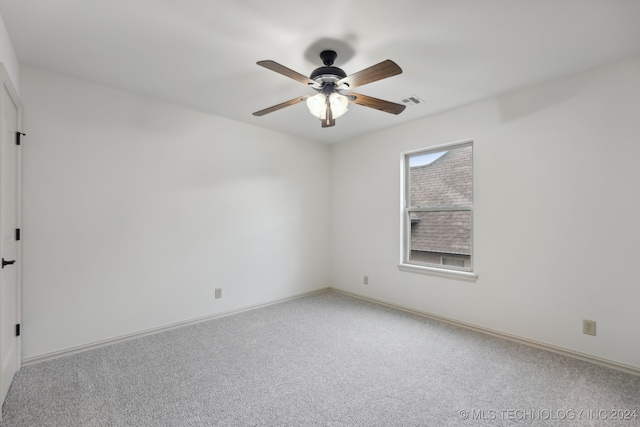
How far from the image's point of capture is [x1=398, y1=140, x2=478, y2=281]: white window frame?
3352mm

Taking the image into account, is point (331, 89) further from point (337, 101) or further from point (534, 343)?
point (534, 343)

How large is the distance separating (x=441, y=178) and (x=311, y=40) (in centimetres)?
231

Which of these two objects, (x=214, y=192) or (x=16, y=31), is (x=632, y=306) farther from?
(x=16, y=31)

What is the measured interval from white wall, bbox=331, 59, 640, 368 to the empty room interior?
17mm

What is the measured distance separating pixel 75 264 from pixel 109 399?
1295 mm

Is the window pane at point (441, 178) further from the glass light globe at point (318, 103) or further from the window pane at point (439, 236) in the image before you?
the glass light globe at point (318, 103)

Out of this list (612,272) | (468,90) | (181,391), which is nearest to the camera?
(181,391)

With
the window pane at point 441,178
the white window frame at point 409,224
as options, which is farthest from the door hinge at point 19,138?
the window pane at point 441,178

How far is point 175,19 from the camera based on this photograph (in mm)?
1917

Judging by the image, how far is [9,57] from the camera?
2.11 metres

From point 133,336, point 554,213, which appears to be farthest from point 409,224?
point 133,336

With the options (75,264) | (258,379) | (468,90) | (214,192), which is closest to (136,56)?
(214,192)

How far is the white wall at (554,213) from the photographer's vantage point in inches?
93.7

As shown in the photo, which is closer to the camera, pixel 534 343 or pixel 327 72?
pixel 327 72
